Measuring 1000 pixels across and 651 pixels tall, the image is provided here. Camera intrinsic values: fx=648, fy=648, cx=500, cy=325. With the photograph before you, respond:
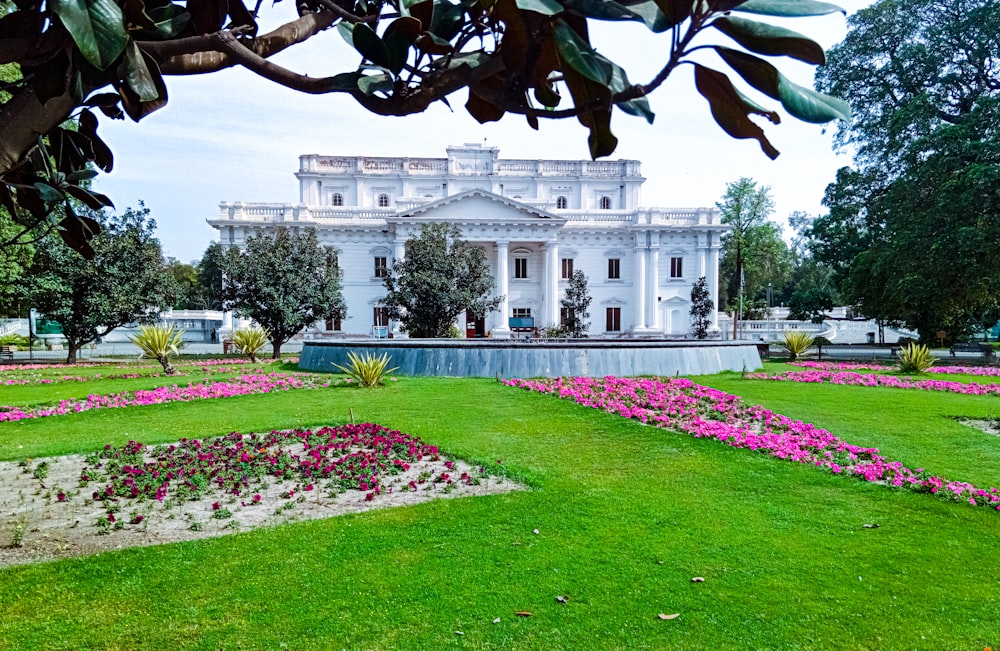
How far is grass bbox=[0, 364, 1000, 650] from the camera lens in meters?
3.09

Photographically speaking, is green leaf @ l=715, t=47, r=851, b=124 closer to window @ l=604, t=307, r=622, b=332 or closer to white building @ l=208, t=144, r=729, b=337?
white building @ l=208, t=144, r=729, b=337

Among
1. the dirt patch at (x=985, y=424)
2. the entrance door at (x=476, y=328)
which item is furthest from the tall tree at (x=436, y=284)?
the dirt patch at (x=985, y=424)

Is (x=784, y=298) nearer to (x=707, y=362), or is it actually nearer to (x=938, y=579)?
(x=707, y=362)

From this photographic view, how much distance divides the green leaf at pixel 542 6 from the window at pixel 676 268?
4307 cm

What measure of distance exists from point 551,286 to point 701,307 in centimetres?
974

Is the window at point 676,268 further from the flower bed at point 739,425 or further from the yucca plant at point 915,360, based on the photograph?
the flower bed at point 739,425

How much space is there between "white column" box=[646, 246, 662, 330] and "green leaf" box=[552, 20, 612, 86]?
42027 mm

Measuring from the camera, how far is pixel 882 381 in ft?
49.0

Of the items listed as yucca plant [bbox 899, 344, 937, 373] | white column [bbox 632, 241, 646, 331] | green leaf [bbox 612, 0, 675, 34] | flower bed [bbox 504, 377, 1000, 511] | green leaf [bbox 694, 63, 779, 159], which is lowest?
flower bed [bbox 504, 377, 1000, 511]

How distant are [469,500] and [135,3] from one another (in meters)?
4.13

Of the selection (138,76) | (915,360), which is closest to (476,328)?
(915,360)

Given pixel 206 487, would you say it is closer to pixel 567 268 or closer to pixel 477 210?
pixel 477 210

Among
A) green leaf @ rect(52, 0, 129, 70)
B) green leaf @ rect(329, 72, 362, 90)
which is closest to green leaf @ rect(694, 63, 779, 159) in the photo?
green leaf @ rect(329, 72, 362, 90)

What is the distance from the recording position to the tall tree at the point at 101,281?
23766mm
